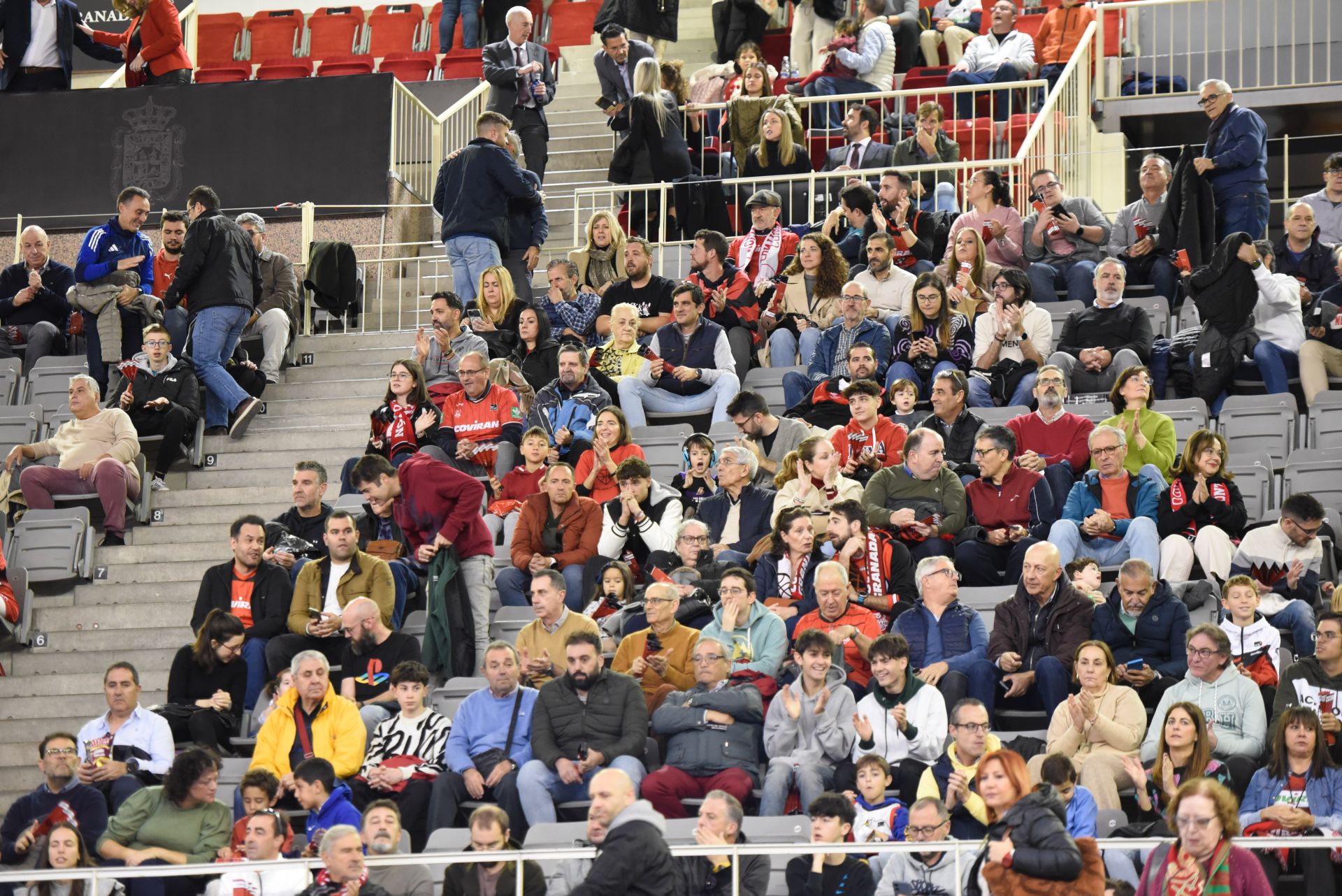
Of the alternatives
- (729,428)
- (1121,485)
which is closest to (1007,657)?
(1121,485)

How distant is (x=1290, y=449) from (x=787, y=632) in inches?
120

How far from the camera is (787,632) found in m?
9.62

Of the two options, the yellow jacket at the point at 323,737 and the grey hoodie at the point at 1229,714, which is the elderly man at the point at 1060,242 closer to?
the grey hoodie at the point at 1229,714

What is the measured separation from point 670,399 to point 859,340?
1.08 m

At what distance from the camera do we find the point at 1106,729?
8648mm

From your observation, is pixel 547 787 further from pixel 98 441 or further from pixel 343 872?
pixel 98 441

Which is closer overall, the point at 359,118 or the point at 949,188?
the point at 949,188

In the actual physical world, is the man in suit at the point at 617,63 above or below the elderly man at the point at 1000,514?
above

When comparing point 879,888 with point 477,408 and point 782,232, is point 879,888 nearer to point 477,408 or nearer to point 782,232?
point 477,408

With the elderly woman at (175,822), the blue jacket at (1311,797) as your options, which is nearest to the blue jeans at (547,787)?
the elderly woman at (175,822)

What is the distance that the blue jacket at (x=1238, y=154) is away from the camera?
12.8 m

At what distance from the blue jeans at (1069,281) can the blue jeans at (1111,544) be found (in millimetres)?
3011

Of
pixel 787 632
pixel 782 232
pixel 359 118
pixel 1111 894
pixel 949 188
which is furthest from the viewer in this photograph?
pixel 359 118

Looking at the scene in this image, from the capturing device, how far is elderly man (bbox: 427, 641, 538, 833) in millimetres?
8969
